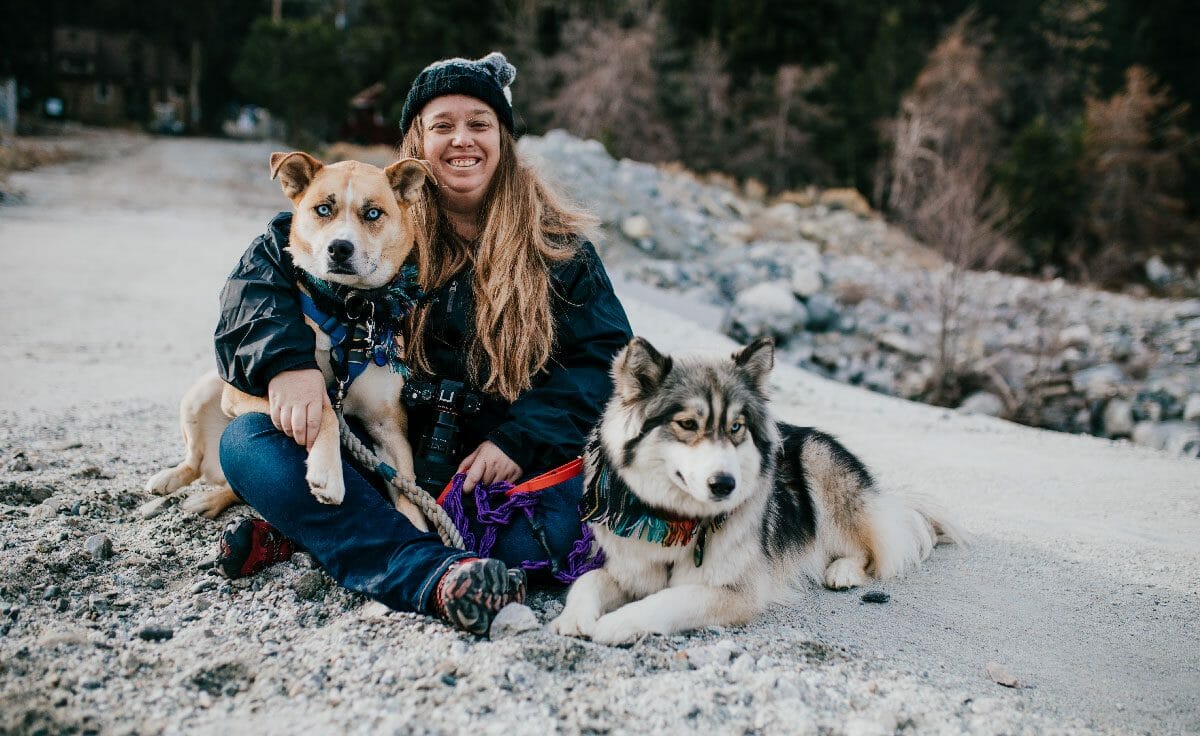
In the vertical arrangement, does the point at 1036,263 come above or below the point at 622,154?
below

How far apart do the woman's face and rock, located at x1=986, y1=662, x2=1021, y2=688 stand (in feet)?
8.47

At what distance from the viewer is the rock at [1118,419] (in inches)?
292

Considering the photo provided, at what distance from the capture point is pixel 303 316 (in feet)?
9.34

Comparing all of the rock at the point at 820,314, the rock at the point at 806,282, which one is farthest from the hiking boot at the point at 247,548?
the rock at the point at 806,282

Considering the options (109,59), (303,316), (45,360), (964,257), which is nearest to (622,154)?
(964,257)

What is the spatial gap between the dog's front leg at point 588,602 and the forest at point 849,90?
18030 mm

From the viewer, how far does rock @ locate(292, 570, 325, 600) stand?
2686mm

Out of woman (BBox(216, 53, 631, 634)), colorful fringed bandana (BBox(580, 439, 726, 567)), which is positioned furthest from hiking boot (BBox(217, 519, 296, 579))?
colorful fringed bandana (BBox(580, 439, 726, 567))

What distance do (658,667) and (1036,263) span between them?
70.1ft

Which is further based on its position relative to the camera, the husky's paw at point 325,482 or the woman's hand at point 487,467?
A: the woman's hand at point 487,467

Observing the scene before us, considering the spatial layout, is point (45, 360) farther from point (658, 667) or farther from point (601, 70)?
point (601, 70)

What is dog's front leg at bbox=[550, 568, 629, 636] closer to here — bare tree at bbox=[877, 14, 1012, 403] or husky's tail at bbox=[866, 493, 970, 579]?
husky's tail at bbox=[866, 493, 970, 579]

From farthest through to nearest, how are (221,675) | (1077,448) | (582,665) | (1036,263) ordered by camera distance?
(1036,263)
(1077,448)
(582,665)
(221,675)

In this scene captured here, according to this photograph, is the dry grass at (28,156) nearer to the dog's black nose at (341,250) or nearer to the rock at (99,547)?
the rock at (99,547)
